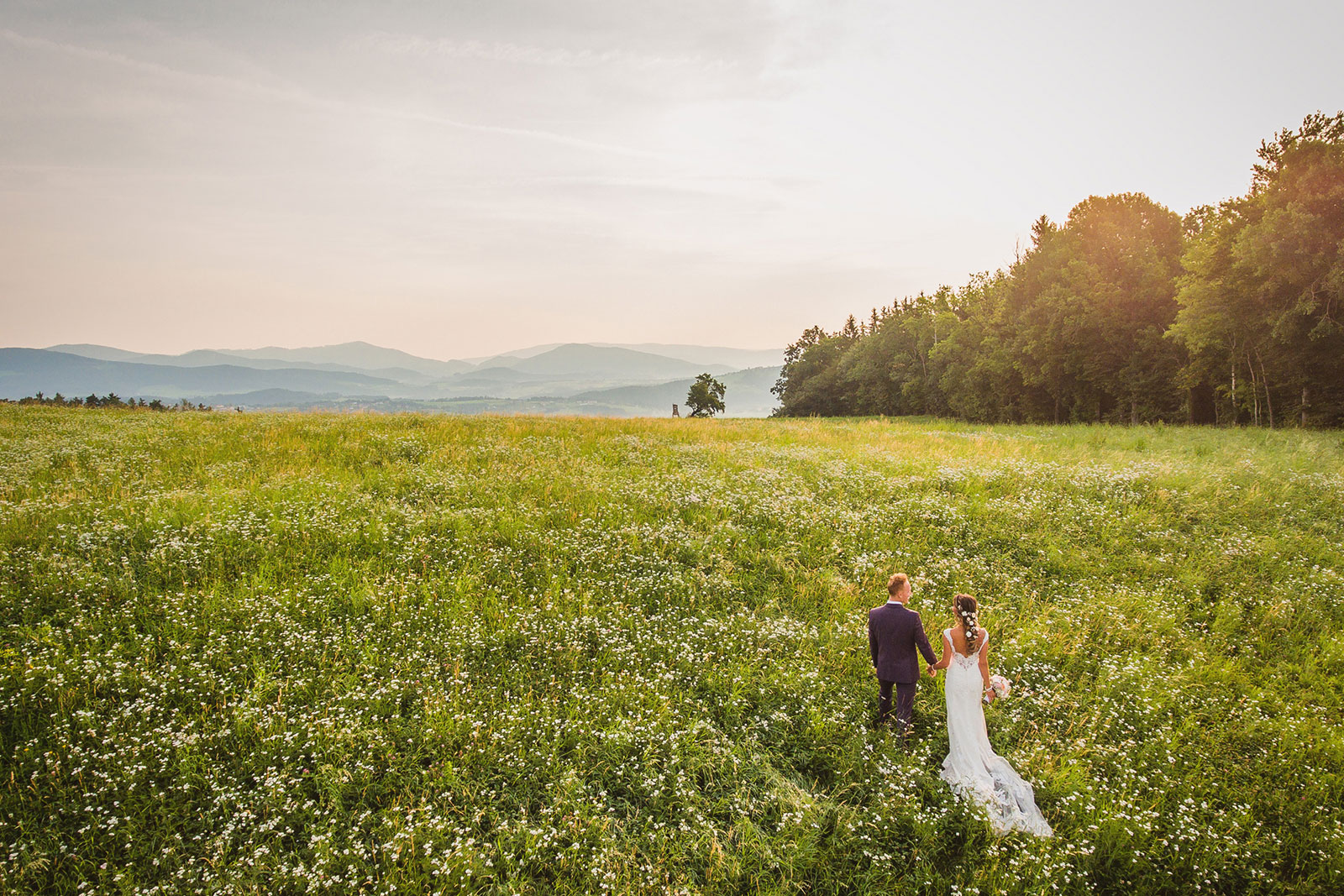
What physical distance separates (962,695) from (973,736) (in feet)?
1.47

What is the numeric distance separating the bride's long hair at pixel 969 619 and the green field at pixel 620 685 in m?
1.50

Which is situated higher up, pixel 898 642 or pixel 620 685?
pixel 898 642

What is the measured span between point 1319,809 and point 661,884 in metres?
7.44

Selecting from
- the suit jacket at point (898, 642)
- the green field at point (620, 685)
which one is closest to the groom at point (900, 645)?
the suit jacket at point (898, 642)

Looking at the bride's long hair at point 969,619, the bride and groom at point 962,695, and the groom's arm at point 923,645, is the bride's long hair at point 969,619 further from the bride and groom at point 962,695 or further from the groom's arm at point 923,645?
the groom's arm at point 923,645

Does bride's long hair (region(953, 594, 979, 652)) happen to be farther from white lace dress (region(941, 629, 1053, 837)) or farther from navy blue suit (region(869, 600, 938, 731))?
navy blue suit (region(869, 600, 938, 731))

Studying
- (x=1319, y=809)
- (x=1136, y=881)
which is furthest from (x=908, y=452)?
(x=1136, y=881)

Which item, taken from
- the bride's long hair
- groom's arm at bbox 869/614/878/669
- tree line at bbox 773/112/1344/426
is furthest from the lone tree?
the bride's long hair

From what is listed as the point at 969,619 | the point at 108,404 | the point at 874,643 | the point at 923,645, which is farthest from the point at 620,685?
the point at 108,404

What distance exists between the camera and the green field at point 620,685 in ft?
16.9

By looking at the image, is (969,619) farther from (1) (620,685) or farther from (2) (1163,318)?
(2) (1163,318)

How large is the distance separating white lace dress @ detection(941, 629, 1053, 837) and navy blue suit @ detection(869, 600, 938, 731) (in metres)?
0.37

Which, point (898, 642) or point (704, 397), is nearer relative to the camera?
point (898, 642)

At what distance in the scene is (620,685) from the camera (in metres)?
7.13
